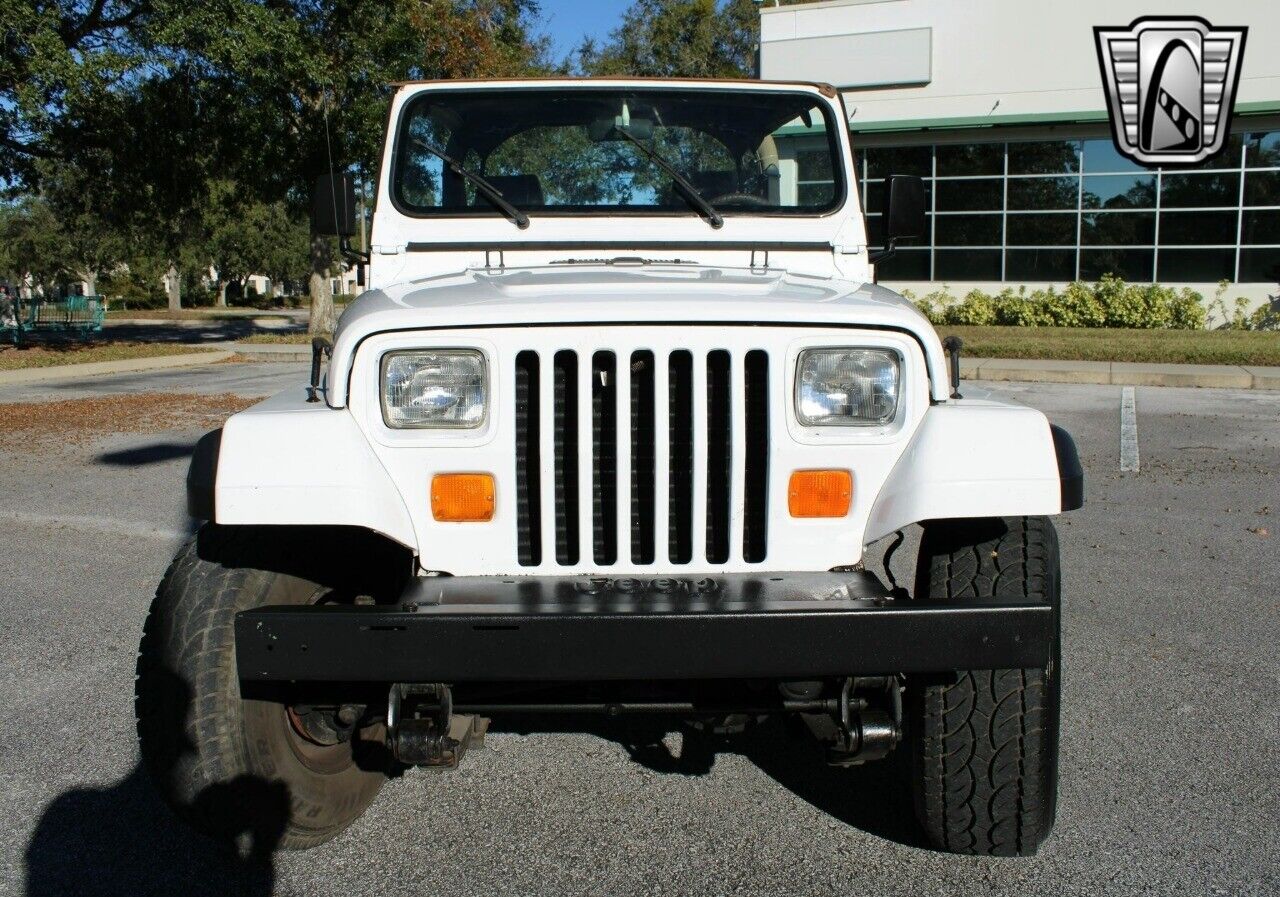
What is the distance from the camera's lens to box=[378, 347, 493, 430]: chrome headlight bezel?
8.73 ft

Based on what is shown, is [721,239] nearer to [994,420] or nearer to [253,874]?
[994,420]

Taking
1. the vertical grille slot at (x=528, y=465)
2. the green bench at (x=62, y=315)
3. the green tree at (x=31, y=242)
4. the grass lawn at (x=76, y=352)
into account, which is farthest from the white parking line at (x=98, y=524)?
the green tree at (x=31, y=242)

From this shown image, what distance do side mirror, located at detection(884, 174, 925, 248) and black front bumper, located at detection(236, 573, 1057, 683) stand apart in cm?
233

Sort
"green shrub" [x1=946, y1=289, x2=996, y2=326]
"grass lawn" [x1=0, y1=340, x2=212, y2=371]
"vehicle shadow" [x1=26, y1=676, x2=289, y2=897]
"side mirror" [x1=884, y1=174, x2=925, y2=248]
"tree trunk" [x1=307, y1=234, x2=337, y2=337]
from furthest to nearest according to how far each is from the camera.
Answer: "tree trunk" [x1=307, y1=234, x2=337, y2=337] → "green shrub" [x1=946, y1=289, x2=996, y2=326] → "grass lawn" [x1=0, y1=340, x2=212, y2=371] → "side mirror" [x1=884, y1=174, x2=925, y2=248] → "vehicle shadow" [x1=26, y1=676, x2=289, y2=897]

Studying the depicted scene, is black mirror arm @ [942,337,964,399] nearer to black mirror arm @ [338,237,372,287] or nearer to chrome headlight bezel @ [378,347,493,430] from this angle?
chrome headlight bezel @ [378,347,493,430]

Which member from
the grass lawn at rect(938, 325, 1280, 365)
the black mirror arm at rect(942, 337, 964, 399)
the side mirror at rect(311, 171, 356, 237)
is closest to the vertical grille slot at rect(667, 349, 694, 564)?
the black mirror arm at rect(942, 337, 964, 399)

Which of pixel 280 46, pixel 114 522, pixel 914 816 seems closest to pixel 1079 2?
pixel 280 46

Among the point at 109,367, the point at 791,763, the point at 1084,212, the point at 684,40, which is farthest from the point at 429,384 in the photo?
the point at 684,40

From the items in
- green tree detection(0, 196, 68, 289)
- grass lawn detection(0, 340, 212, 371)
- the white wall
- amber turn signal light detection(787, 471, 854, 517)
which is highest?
the white wall

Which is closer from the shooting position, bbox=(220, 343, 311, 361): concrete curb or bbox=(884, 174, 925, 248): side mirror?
bbox=(884, 174, 925, 248): side mirror

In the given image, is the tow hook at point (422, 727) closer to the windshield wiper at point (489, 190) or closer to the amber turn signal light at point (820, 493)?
the amber turn signal light at point (820, 493)

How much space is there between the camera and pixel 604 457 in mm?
2666

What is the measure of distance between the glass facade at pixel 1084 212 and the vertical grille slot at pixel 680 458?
2004 centimetres

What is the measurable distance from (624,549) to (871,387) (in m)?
0.66
